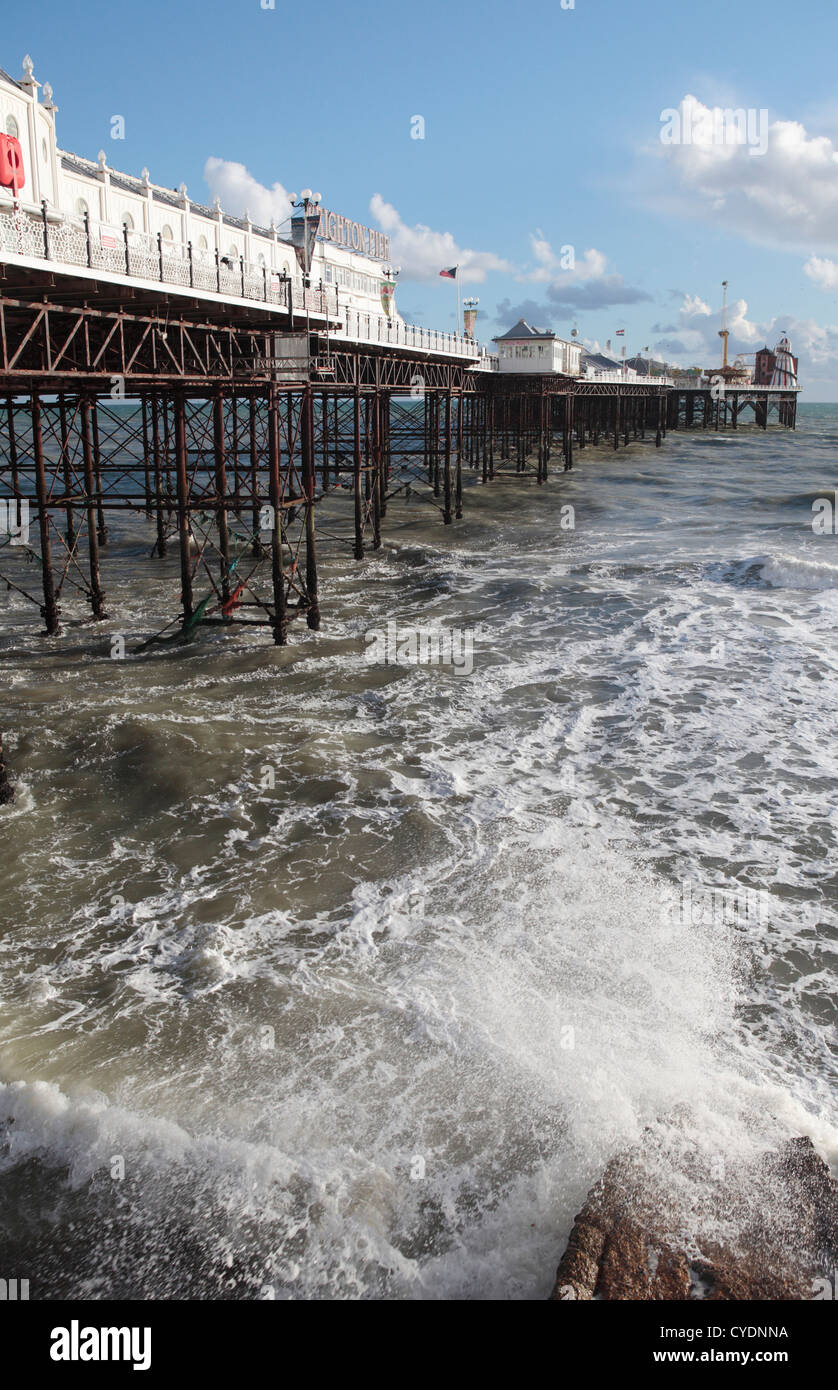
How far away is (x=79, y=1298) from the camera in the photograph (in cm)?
634

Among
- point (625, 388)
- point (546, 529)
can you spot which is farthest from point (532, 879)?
point (625, 388)

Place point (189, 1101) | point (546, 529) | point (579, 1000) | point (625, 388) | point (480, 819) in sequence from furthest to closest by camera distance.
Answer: point (625, 388) < point (546, 529) < point (480, 819) < point (579, 1000) < point (189, 1101)

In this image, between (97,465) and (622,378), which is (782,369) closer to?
(622,378)

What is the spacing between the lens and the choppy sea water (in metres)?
6.99

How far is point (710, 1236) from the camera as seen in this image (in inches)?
257

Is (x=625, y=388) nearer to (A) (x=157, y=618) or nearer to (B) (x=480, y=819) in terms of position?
(A) (x=157, y=618)

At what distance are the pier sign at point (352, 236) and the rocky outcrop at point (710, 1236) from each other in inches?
1497
